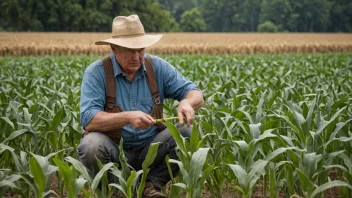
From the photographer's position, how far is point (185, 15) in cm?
8456

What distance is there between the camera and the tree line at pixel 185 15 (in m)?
57.9

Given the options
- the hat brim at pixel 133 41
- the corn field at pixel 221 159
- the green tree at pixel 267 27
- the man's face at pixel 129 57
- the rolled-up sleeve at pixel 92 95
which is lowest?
the green tree at pixel 267 27

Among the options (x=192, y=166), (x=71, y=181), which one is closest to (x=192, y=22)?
(x=192, y=166)

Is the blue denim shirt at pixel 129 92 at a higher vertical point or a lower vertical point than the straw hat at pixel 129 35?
lower

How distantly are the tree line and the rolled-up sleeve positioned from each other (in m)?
53.7

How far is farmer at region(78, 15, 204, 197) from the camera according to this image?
14.0 feet

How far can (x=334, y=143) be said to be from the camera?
4664mm

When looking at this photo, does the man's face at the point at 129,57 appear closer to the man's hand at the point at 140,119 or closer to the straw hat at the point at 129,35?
the straw hat at the point at 129,35

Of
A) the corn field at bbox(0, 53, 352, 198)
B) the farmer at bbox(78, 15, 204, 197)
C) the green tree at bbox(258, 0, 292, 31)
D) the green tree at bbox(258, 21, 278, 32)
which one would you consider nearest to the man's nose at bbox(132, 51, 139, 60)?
the farmer at bbox(78, 15, 204, 197)

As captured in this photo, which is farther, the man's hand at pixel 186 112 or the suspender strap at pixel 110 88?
the suspender strap at pixel 110 88

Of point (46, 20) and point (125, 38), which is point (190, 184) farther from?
point (46, 20)

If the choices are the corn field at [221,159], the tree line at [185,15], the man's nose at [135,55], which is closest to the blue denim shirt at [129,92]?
the man's nose at [135,55]

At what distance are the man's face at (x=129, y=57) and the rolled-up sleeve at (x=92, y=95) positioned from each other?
0.21m

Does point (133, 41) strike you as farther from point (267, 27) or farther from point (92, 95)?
point (267, 27)
